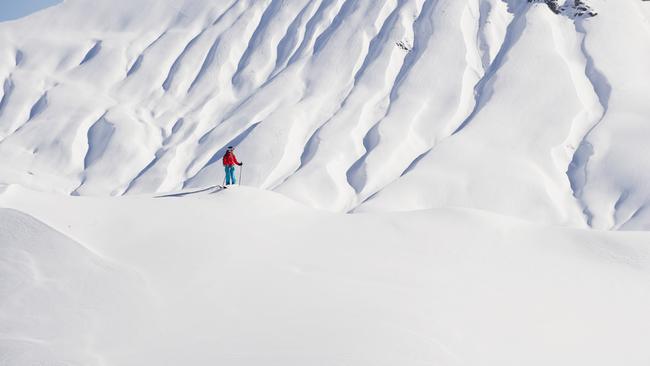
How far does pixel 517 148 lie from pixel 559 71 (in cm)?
742

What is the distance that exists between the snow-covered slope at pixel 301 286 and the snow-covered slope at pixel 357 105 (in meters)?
20.3

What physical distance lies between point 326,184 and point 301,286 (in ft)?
83.4

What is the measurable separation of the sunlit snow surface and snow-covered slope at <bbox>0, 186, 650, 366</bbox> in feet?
0.12

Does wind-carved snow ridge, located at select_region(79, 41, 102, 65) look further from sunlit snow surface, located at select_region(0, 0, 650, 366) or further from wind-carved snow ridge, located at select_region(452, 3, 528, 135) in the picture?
wind-carved snow ridge, located at select_region(452, 3, 528, 135)

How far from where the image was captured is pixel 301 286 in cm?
831

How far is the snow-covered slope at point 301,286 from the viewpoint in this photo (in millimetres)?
7020

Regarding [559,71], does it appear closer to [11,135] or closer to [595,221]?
[595,221]

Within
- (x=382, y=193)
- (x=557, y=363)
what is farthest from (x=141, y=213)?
(x=382, y=193)

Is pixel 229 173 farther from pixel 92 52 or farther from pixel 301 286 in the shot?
pixel 92 52

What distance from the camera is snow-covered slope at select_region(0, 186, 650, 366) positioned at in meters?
7.02

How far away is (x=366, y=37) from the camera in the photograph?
4441 cm

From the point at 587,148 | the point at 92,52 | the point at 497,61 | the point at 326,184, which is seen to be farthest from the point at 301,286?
the point at 92,52

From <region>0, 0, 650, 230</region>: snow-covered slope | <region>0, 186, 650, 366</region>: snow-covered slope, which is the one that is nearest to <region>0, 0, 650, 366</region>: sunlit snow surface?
<region>0, 186, 650, 366</region>: snow-covered slope

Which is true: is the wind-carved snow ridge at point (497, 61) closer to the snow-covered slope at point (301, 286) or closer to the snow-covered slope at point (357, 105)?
the snow-covered slope at point (357, 105)
